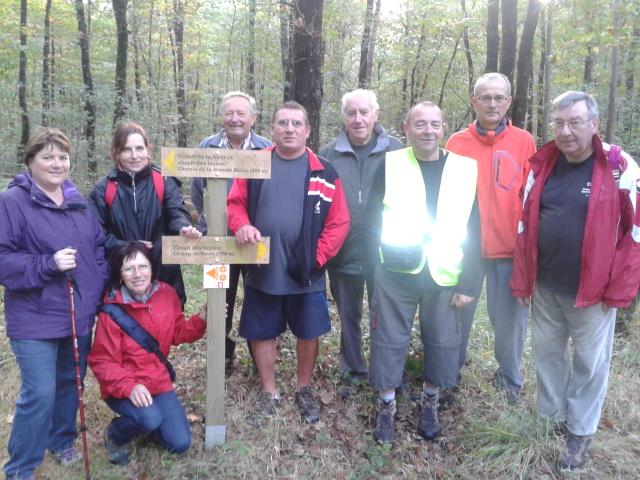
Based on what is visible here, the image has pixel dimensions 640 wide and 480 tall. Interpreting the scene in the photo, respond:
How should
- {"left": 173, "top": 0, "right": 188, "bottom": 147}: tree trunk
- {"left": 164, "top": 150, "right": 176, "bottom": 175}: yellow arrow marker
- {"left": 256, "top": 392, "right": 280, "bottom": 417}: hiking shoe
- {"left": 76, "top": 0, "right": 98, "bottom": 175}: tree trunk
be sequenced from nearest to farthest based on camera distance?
{"left": 164, "top": 150, "right": 176, "bottom": 175}: yellow arrow marker
{"left": 256, "top": 392, "right": 280, "bottom": 417}: hiking shoe
{"left": 76, "top": 0, "right": 98, "bottom": 175}: tree trunk
{"left": 173, "top": 0, "right": 188, "bottom": 147}: tree trunk

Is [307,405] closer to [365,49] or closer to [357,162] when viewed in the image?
[357,162]

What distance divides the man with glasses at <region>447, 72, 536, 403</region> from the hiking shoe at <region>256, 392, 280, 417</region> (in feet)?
5.51

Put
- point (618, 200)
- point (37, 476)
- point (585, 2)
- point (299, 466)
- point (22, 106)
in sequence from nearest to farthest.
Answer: point (618, 200)
point (37, 476)
point (299, 466)
point (585, 2)
point (22, 106)

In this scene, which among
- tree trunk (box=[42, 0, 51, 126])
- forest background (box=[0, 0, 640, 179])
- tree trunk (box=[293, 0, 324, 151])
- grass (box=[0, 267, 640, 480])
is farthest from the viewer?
tree trunk (box=[42, 0, 51, 126])

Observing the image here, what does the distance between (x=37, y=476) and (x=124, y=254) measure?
1580 millimetres

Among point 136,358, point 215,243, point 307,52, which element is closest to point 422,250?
point 215,243

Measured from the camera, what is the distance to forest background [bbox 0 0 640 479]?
361cm

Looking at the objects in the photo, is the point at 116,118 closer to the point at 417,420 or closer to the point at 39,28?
the point at 39,28

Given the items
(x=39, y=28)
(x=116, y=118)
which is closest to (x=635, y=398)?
(x=116, y=118)

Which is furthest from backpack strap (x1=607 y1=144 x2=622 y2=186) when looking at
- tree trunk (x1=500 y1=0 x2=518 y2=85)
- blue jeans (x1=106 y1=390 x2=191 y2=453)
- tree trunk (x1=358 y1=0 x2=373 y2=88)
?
tree trunk (x1=358 y1=0 x2=373 y2=88)

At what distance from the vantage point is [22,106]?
15.3 m

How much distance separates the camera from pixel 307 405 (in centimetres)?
402

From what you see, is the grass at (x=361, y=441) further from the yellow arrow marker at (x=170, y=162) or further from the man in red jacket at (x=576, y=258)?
the yellow arrow marker at (x=170, y=162)

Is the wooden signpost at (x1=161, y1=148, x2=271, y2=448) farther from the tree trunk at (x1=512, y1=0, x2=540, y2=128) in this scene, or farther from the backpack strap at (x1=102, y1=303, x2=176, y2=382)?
the tree trunk at (x1=512, y1=0, x2=540, y2=128)
